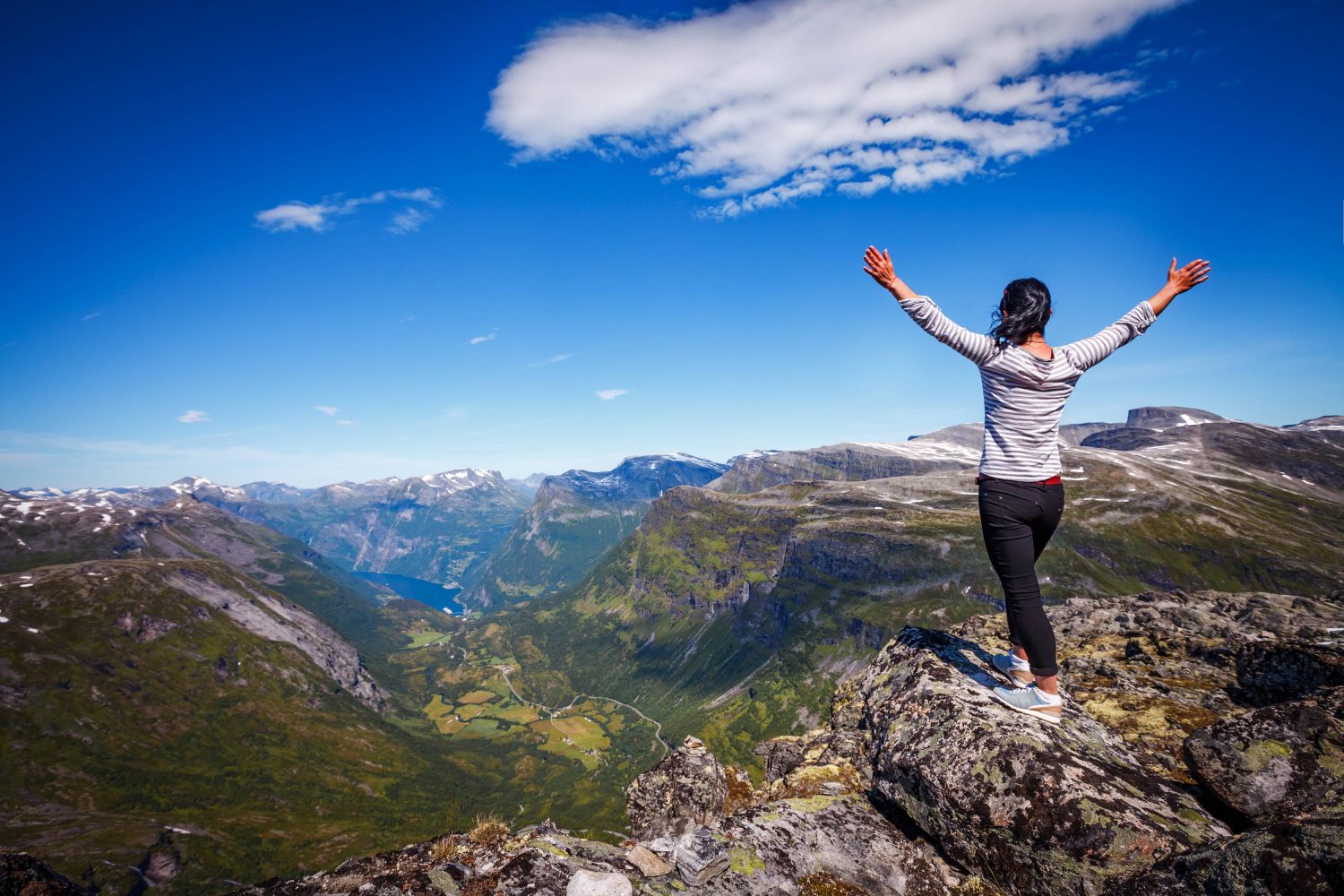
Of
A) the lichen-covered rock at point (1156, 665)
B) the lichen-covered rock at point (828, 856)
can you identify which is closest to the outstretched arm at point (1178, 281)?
the lichen-covered rock at point (1156, 665)

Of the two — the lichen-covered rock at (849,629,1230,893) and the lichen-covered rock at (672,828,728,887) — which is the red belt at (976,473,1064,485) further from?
the lichen-covered rock at (672,828,728,887)

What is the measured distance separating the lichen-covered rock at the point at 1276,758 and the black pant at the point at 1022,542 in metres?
2.26

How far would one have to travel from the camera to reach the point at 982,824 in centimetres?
777

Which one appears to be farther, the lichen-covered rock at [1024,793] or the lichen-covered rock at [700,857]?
the lichen-covered rock at [700,857]

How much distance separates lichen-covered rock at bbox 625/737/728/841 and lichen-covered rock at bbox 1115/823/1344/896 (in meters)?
8.65

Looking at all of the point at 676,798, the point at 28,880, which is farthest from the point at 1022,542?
the point at 28,880

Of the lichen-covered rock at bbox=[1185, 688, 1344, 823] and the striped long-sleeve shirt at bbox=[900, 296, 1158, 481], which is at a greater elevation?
the striped long-sleeve shirt at bbox=[900, 296, 1158, 481]

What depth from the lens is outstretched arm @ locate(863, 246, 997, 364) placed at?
840cm

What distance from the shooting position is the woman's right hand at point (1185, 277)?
904cm

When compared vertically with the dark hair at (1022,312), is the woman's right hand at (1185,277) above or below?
above

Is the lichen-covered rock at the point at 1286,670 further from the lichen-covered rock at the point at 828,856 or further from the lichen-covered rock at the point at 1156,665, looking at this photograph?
the lichen-covered rock at the point at 828,856

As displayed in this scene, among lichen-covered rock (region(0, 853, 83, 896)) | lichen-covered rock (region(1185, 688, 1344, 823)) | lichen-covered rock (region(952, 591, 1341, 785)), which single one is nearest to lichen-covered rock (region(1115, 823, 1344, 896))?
lichen-covered rock (region(1185, 688, 1344, 823))

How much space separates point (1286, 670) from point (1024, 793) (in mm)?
10388

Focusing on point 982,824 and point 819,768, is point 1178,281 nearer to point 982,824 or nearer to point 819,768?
point 982,824
